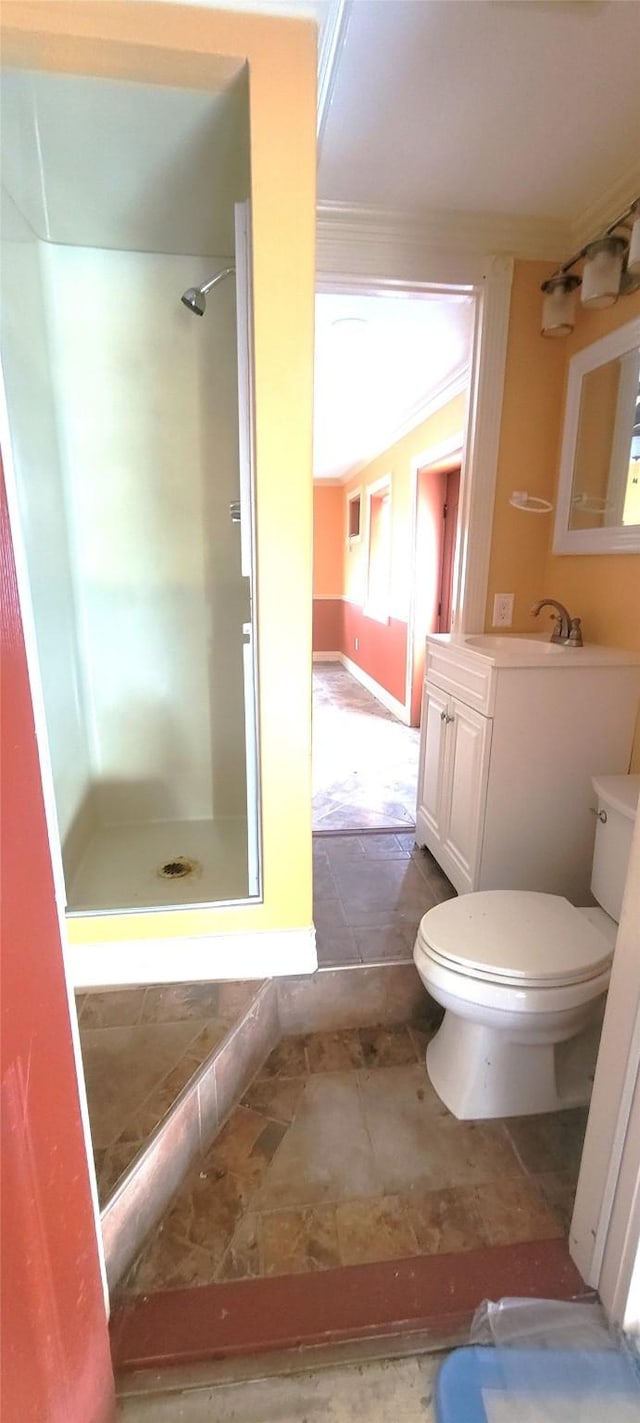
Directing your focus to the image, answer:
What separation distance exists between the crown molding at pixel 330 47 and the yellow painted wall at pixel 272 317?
146 mm

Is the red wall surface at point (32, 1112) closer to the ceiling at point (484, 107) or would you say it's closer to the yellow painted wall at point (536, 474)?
the ceiling at point (484, 107)

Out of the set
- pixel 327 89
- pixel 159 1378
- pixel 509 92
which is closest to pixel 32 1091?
pixel 159 1378

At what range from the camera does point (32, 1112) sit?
68 cm

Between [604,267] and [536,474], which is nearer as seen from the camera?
[604,267]

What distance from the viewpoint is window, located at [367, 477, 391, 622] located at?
5.22 metres

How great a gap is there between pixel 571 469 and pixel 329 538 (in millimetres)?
5151

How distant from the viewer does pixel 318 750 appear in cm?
375

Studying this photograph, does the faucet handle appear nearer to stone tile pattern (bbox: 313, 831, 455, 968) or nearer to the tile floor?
stone tile pattern (bbox: 313, 831, 455, 968)

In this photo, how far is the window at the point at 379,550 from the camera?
5.22 m

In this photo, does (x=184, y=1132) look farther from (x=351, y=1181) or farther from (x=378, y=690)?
(x=378, y=690)

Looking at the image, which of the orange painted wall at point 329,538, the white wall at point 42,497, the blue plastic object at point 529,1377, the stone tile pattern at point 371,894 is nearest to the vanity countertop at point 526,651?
the stone tile pattern at point 371,894

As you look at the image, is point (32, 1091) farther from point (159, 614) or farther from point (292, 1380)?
point (159, 614)

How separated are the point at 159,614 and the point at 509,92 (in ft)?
5.76

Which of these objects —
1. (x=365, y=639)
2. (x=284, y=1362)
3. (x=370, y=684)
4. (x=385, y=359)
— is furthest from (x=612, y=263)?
(x=365, y=639)
